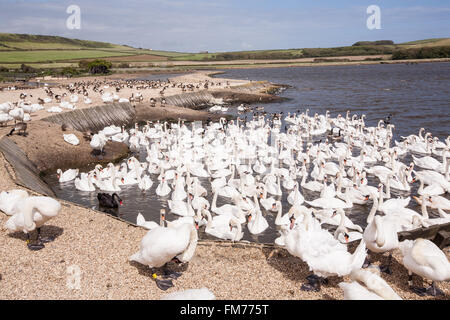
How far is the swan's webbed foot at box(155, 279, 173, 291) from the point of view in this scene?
6.93 metres

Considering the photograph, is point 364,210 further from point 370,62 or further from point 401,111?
point 370,62

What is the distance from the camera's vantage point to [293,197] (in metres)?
14.5

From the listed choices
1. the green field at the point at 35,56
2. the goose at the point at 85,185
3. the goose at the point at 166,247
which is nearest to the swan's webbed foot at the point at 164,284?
the goose at the point at 166,247

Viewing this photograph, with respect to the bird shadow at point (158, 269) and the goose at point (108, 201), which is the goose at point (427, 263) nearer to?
the bird shadow at point (158, 269)

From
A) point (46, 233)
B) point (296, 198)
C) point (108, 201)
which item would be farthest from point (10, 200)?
point (296, 198)

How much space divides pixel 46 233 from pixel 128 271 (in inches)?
117

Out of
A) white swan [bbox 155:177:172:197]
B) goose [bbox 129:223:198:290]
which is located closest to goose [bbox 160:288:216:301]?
goose [bbox 129:223:198:290]

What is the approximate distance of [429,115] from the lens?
3472cm

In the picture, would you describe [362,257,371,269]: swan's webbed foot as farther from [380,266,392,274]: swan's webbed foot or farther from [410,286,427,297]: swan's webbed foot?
[410,286,427,297]: swan's webbed foot

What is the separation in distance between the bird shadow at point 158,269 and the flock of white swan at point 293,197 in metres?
0.17

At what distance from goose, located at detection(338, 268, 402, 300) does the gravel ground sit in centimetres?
106

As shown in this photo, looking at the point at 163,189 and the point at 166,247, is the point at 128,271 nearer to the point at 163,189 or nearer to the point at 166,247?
the point at 166,247

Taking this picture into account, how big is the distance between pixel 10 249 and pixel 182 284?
3999mm

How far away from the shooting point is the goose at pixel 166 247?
21.9ft
